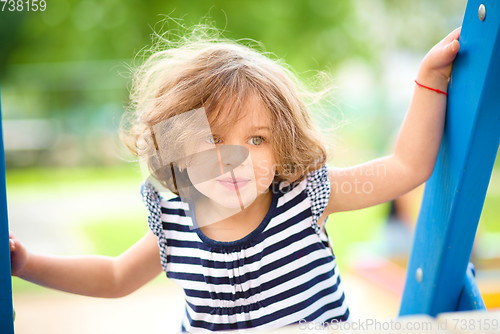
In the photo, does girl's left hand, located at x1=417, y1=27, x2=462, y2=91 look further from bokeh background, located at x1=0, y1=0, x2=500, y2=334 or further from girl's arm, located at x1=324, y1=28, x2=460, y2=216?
bokeh background, located at x1=0, y1=0, x2=500, y2=334

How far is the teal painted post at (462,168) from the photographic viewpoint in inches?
28.3

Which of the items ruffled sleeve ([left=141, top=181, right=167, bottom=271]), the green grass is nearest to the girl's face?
ruffled sleeve ([left=141, top=181, right=167, bottom=271])

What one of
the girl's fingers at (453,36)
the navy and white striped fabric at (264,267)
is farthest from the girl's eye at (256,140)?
the girl's fingers at (453,36)

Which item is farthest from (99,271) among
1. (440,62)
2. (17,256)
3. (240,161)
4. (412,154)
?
(440,62)

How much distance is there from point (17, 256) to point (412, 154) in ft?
2.45

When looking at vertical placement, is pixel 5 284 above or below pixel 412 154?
below

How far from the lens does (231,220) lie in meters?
0.96

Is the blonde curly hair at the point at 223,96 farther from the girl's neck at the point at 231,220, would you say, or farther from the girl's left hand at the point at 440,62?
the girl's left hand at the point at 440,62

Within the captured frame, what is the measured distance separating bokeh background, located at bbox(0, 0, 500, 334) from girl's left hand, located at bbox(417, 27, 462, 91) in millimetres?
238

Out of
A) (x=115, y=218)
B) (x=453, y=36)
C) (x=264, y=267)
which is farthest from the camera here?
(x=115, y=218)

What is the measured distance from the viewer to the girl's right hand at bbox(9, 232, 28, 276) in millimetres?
892

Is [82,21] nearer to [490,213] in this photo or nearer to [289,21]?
[289,21]

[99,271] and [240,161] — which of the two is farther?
[99,271]

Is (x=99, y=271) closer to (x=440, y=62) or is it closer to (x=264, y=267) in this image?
(x=264, y=267)
